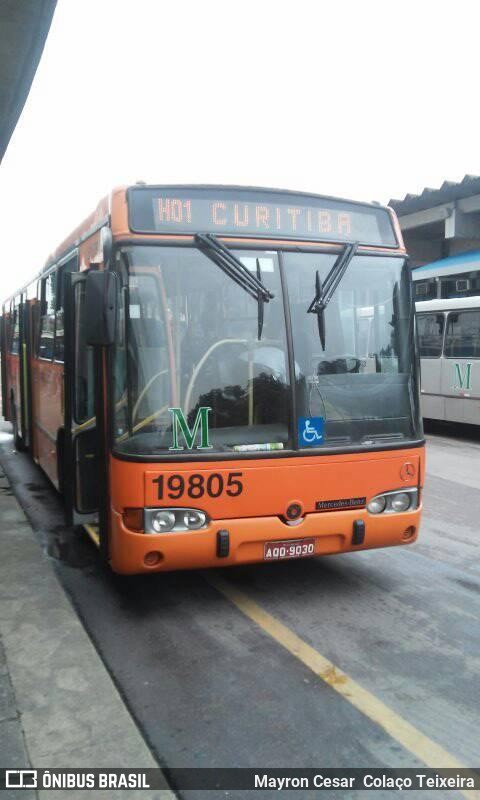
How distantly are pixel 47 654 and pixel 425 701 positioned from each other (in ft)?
7.39

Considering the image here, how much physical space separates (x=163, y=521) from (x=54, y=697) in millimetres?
1245

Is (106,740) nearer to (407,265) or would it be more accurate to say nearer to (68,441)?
(68,441)

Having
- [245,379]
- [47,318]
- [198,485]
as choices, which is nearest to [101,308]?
[245,379]

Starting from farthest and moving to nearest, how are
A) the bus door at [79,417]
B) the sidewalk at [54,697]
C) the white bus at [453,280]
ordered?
the white bus at [453,280], the bus door at [79,417], the sidewalk at [54,697]

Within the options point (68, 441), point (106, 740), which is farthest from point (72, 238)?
point (106, 740)

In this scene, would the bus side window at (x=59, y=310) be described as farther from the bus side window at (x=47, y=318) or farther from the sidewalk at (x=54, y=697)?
the sidewalk at (x=54, y=697)

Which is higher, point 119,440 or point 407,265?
point 407,265

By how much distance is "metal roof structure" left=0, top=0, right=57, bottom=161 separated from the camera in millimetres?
6758

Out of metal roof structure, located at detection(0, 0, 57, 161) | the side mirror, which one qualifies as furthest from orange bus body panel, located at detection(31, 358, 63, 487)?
metal roof structure, located at detection(0, 0, 57, 161)

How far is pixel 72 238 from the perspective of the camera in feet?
20.9

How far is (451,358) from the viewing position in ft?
48.6

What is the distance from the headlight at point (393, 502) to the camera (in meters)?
5.01

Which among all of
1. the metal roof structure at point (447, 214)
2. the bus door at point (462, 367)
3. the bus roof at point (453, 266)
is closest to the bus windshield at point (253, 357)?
the bus door at point (462, 367)

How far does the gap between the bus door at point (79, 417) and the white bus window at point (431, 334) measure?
1080cm
